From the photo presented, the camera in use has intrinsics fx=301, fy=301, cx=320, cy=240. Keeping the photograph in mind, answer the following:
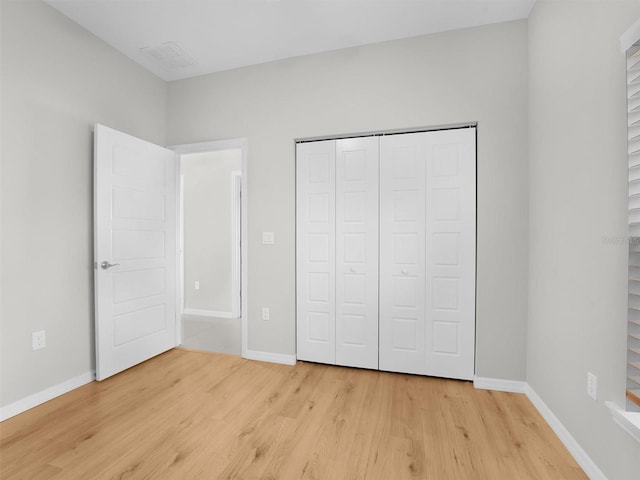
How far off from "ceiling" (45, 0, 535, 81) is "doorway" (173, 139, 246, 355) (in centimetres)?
184

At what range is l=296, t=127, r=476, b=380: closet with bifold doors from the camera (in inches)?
94.7

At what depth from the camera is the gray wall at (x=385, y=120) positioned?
7.50ft

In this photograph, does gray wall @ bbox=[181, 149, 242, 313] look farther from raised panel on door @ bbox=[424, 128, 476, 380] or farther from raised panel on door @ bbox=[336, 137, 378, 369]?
raised panel on door @ bbox=[424, 128, 476, 380]

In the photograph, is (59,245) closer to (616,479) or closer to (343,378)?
(343,378)

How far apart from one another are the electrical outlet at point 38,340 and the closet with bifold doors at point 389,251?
1890mm

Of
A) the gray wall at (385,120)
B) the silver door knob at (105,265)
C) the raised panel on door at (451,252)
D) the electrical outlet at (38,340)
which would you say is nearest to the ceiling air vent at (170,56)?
the gray wall at (385,120)

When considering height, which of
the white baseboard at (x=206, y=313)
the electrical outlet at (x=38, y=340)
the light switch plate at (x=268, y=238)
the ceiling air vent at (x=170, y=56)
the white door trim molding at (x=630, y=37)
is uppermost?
the ceiling air vent at (x=170, y=56)

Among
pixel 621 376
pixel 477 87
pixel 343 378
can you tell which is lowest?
pixel 343 378

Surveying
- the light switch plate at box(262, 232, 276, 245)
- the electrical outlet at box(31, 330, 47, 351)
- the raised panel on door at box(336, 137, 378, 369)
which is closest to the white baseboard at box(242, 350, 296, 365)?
the raised panel on door at box(336, 137, 378, 369)

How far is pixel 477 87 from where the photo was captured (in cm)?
235

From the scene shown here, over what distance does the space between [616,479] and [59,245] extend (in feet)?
11.5

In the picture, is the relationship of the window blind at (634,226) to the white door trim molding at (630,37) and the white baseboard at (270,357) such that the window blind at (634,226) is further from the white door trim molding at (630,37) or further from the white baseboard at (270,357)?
the white baseboard at (270,357)

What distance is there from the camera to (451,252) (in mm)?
2416

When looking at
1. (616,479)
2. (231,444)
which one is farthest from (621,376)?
(231,444)
